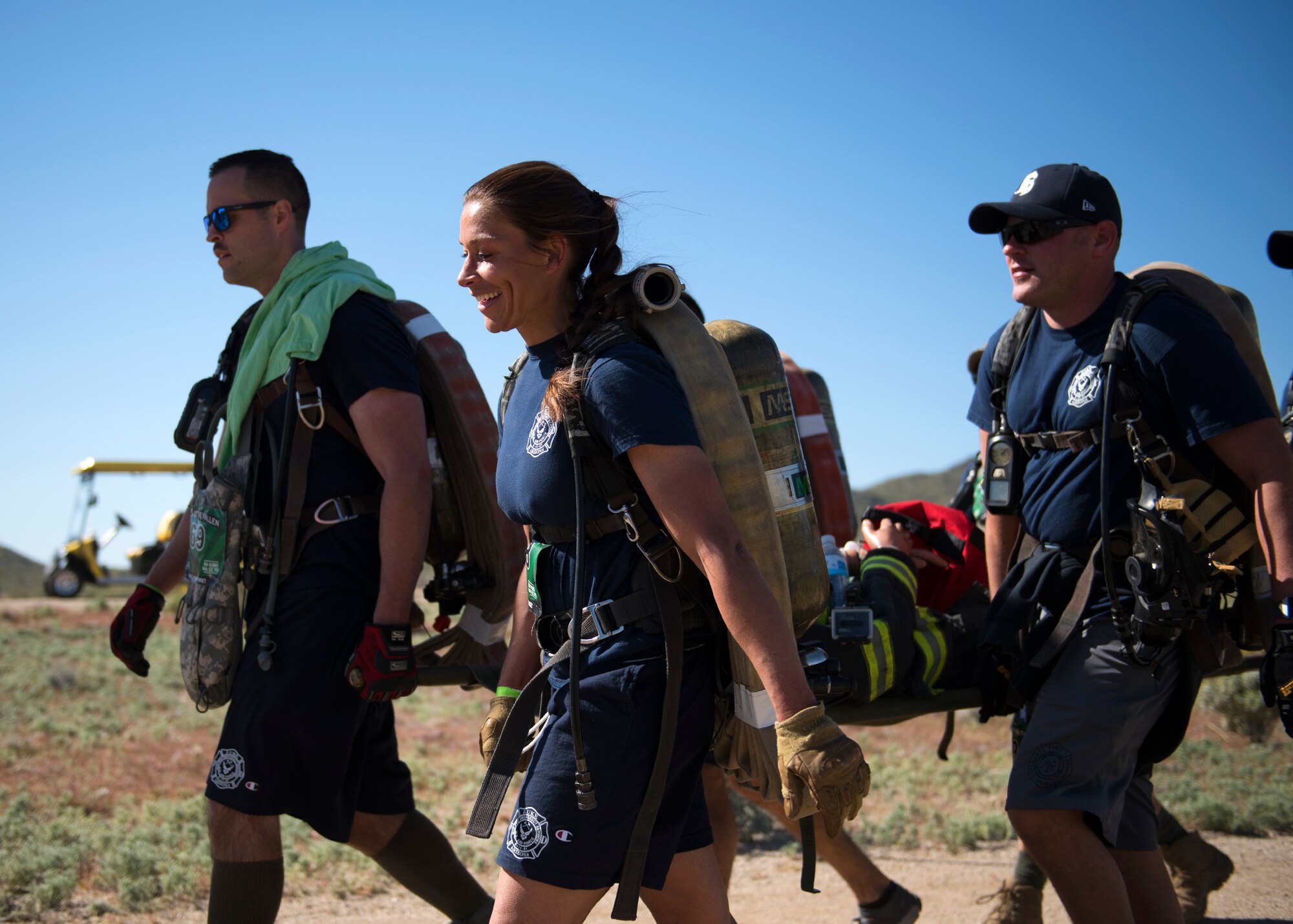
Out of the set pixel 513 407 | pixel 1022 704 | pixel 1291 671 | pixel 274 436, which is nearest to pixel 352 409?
pixel 274 436

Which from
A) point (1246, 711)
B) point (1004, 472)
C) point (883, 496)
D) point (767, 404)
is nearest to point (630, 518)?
point (767, 404)

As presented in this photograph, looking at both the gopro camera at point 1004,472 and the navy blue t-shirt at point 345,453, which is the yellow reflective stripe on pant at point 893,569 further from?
the navy blue t-shirt at point 345,453

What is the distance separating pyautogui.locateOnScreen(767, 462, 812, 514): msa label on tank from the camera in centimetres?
265

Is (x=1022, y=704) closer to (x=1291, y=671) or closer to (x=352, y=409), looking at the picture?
(x=1291, y=671)

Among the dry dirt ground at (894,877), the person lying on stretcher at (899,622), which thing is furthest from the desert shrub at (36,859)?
the person lying on stretcher at (899,622)

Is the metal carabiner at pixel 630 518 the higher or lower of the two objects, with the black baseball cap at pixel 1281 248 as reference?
lower

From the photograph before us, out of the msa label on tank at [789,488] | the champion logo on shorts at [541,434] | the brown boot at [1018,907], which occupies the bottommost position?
the brown boot at [1018,907]

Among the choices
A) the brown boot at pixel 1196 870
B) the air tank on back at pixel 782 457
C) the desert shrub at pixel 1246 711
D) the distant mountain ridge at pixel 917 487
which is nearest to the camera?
the air tank on back at pixel 782 457

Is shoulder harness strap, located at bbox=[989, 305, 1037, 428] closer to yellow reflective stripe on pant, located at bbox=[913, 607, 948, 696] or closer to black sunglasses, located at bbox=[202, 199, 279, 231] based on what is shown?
yellow reflective stripe on pant, located at bbox=[913, 607, 948, 696]

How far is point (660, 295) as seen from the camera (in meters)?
2.53

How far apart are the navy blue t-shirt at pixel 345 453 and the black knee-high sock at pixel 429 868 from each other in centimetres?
93

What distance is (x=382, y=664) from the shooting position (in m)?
3.30

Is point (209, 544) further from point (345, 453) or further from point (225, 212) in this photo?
point (225, 212)

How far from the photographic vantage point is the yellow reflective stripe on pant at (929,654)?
363 centimetres
